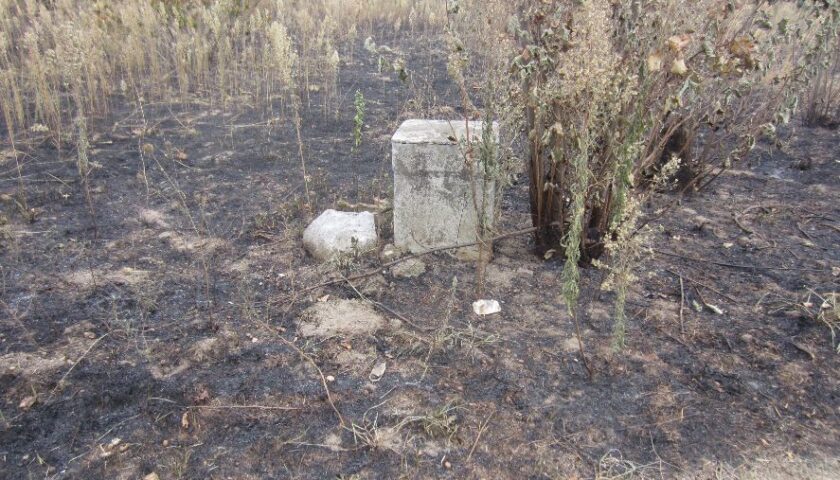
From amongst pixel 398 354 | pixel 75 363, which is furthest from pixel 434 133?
pixel 75 363

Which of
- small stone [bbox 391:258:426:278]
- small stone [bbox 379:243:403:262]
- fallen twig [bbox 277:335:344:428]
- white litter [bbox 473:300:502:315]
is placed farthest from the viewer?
small stone [bbox 379:243:403:262]

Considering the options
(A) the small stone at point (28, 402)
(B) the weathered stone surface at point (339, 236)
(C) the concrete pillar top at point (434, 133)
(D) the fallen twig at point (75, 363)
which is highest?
(C) the concrete pillar top at point (434, 133)

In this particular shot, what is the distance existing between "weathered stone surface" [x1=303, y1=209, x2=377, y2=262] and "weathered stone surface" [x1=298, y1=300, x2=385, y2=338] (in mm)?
342

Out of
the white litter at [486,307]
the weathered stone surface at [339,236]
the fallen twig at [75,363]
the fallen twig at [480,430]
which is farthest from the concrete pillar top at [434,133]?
the fallen twig at [75,363]

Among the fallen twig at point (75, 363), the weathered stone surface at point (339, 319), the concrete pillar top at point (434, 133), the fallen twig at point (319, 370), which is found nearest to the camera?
the fallen twig at point (319, 370)

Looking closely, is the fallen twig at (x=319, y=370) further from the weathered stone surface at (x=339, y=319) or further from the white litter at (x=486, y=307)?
the white litter at (x=486, y=307)

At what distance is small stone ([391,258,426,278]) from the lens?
2984 mm

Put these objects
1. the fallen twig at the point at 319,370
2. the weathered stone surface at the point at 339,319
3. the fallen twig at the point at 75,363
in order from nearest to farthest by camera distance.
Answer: the fallen twig at the point at 319,370 < the fallen twig at the point at 75,363 < the weathered stone surface at the point at 339,319

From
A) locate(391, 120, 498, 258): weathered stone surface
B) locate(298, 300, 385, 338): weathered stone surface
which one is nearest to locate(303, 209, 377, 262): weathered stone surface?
locate(391, 120, 498, 258): weathered stone surface

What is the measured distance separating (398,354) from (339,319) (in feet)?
1.17

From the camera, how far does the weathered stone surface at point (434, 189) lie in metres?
2.88

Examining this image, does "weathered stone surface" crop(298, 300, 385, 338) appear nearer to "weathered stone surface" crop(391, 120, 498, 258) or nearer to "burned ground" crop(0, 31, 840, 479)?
"burned ground" crop(0, 31, 840, 479)

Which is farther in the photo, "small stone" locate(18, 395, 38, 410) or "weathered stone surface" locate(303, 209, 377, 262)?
"weathered stone surface" locate(303, 209, 377, 262)

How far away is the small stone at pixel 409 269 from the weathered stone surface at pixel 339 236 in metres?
0.21
